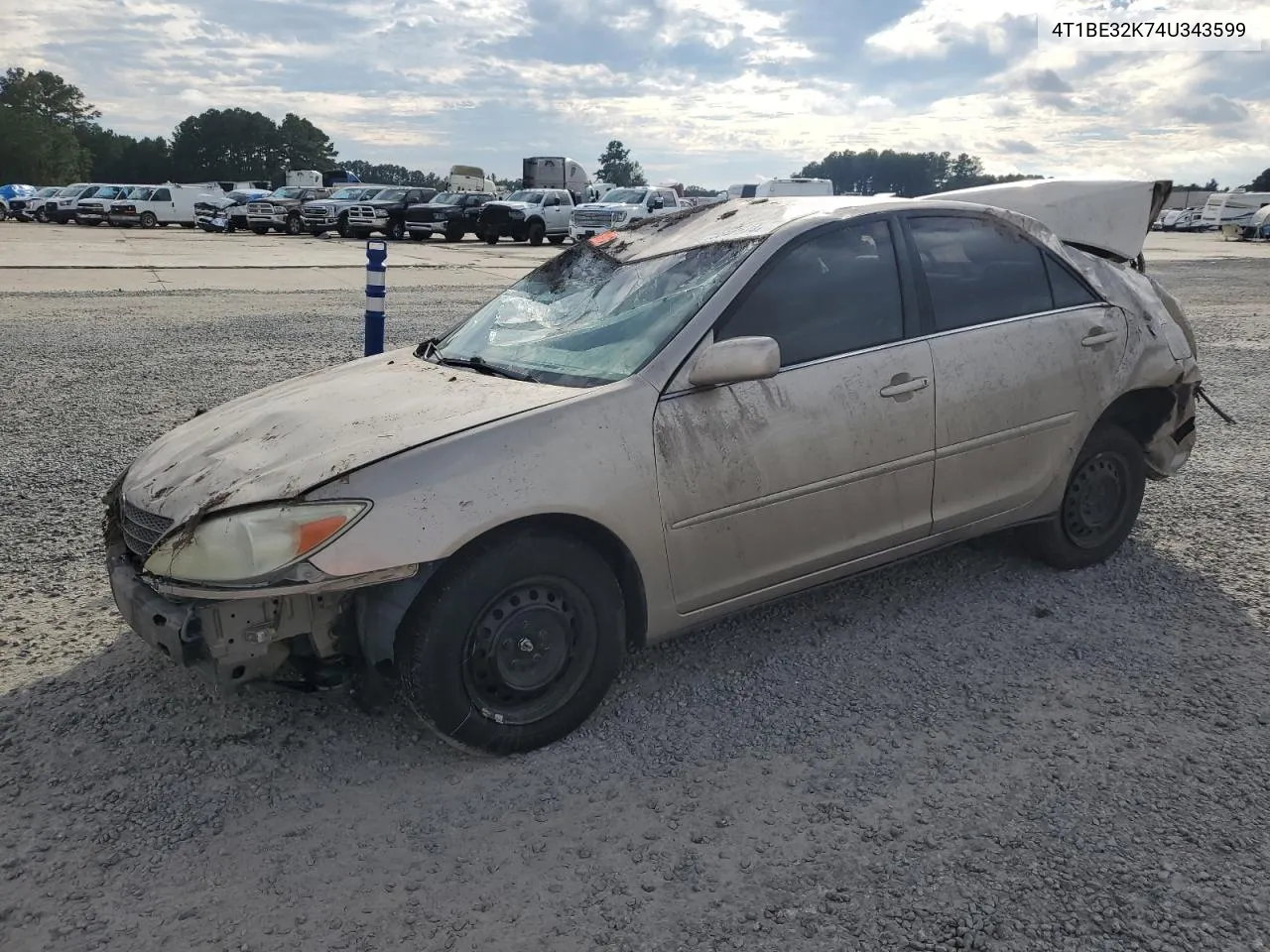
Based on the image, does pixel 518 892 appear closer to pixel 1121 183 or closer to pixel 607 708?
pixel 607 708

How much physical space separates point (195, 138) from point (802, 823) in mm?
120991

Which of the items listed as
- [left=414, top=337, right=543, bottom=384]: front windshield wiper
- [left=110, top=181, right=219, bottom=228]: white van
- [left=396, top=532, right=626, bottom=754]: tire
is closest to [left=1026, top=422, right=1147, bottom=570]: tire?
[left=396, top=532, right=626, bottom=754]: tire

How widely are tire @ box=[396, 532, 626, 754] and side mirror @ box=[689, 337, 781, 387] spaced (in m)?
0.67

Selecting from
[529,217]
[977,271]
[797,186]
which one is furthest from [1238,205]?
[977,271]


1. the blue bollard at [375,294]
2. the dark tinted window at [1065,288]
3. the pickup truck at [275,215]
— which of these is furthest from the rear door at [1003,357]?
the pickup truck at [275,215]

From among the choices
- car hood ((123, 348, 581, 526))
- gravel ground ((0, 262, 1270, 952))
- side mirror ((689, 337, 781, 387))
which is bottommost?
gravel ground ((0, 262, 1270, 952))

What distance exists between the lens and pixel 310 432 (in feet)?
10.7

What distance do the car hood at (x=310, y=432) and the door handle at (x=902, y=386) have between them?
46.7 inches

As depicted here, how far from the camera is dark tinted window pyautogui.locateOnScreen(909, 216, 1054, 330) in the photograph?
3986 mm

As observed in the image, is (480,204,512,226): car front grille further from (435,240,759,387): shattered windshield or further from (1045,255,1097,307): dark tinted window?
(1045,255,1097,307): dark tinted window

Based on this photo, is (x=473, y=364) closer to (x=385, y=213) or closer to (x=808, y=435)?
(x=808, y=435)

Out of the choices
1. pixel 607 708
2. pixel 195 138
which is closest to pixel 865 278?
pixel 607 708

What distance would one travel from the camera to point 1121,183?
189 inches

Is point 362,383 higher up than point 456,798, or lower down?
higher up
